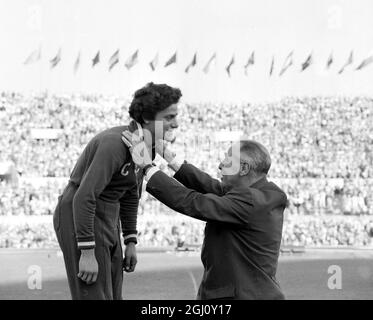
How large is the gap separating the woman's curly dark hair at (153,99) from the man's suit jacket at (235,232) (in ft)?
0.83

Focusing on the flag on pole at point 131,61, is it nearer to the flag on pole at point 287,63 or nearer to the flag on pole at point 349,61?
the flag on pole at point 287,63

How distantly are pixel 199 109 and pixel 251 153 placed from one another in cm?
2143

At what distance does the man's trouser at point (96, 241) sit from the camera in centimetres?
299

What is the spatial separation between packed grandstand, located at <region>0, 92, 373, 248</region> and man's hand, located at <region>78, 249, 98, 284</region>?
13.9 metres

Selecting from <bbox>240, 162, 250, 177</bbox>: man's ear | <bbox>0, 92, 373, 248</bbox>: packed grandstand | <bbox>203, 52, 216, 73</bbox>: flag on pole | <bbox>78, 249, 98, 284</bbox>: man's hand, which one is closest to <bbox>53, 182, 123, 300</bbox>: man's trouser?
<bbox>78, 249, 98, 284</bbox>: man's hand

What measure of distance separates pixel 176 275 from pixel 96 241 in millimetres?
9643

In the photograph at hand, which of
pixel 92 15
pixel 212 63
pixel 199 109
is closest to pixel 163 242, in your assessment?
pixel 199 109

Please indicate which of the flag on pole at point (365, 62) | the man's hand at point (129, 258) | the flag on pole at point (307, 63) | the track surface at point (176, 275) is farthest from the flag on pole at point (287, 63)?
the man's hand at point (129, 258)

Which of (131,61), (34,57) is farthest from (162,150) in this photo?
(131,61)

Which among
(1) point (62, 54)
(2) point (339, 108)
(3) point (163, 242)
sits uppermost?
(1) point (62, 54)

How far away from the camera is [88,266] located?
292cm

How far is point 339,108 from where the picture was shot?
24.6 metres

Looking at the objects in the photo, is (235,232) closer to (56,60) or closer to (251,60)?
(56,60)

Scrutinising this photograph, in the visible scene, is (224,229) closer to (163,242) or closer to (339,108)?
(163,242)
